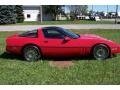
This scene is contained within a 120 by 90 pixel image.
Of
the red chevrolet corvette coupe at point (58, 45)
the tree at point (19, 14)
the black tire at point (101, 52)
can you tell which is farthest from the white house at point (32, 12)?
the black tire at point (101, 52)

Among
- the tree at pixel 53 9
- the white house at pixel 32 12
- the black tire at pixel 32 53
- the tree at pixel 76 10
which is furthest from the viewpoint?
the tree at pixel 76 10

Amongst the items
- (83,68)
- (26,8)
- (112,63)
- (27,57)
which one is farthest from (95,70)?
(26,8)

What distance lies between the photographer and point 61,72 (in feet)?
25.6

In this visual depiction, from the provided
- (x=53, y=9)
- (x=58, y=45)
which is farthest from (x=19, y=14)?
(x=58, y=45)

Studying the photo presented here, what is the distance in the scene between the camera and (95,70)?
795cm

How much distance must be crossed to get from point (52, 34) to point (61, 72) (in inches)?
85.5

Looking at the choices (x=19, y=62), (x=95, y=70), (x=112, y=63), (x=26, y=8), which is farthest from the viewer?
(x=26, y=8)

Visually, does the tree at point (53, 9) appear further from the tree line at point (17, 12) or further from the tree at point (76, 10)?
the tree at point (76, 10)

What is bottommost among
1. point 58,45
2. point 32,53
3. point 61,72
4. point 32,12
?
point 61,72

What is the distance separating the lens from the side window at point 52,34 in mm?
9547

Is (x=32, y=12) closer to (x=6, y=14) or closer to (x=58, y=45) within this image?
(x=6, y=14)

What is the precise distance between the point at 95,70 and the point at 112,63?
3.51ft

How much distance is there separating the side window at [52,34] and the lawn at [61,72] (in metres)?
0.89
